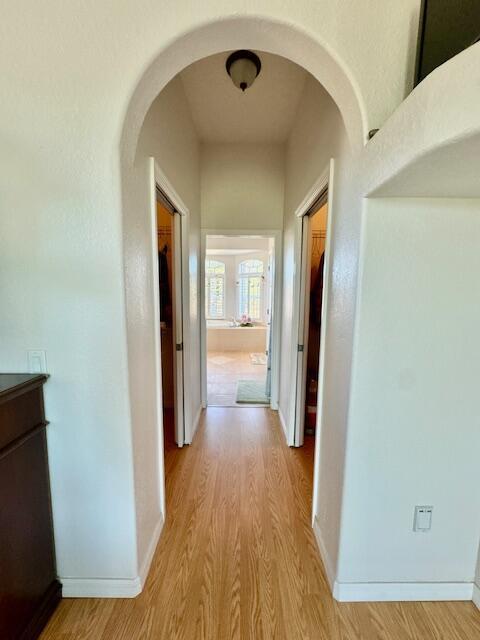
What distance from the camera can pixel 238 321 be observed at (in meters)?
7.41

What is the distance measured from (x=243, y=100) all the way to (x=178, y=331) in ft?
6.36

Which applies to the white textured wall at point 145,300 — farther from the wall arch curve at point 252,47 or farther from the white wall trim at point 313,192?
the white wall trim at point 313,192

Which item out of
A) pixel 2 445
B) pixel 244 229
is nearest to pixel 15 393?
pixel 2 445

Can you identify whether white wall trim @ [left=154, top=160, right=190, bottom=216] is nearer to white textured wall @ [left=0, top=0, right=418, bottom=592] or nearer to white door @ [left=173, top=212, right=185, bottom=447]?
white door @ [left=173, top=212, right=185, bottom=447]

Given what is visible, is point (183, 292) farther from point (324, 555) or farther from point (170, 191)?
→ point (324, 555)

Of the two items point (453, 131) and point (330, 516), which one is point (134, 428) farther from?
point (453, 131)

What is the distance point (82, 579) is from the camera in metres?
1.35

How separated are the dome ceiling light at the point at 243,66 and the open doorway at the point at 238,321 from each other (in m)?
1.77

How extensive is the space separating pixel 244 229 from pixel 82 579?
114 inches

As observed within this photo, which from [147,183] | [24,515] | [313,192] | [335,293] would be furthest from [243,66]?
[24,515]

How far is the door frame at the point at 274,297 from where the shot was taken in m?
3.14

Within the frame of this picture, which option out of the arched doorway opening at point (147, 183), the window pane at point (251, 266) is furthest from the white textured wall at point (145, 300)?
the window pane at point (251, 266)

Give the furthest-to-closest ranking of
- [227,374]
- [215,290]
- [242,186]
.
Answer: [215,290] < [227,374] < [242,186]

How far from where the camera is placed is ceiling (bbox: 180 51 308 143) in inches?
76.8
